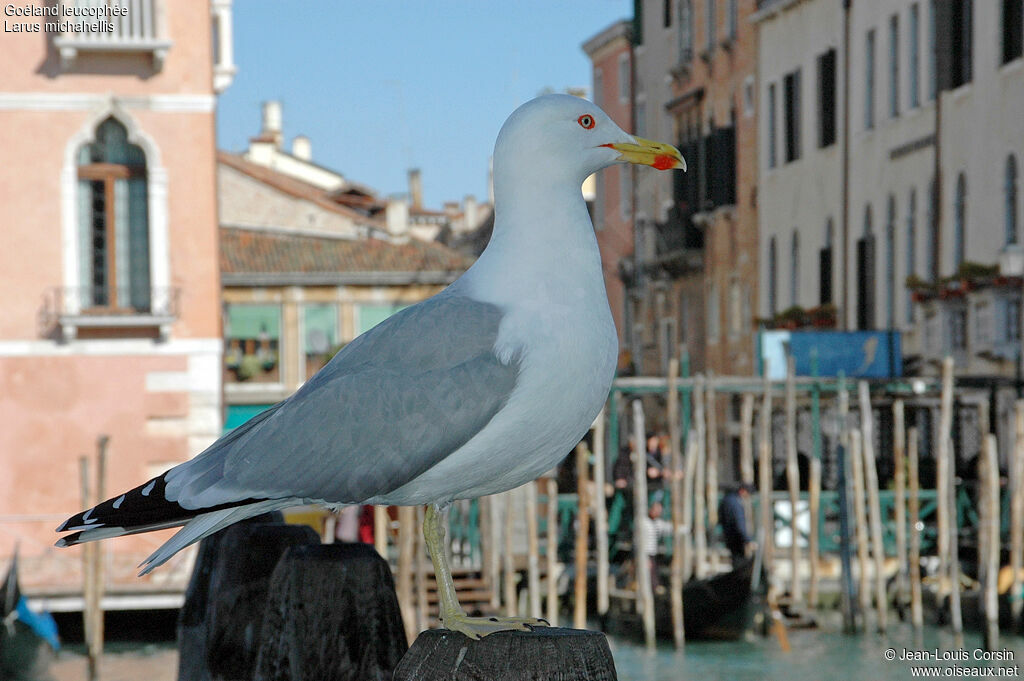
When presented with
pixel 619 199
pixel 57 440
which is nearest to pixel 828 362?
pixel 57 440

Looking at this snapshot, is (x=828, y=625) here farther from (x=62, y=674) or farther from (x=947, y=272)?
(x=62, y=674)

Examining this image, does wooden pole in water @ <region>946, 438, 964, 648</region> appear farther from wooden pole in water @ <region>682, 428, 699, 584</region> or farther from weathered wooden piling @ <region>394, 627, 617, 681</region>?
weathered wooden piling @ <region>394, 627, 617, 681</region>

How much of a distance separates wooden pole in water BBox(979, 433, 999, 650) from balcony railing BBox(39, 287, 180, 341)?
7.64 metres

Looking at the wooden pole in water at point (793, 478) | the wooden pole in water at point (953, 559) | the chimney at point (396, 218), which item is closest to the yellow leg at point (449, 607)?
the wooden pole in water at point (953, 559)

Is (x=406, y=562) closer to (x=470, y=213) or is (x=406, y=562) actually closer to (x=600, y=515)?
(x=600, y=515)

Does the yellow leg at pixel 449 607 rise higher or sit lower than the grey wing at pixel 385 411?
lower

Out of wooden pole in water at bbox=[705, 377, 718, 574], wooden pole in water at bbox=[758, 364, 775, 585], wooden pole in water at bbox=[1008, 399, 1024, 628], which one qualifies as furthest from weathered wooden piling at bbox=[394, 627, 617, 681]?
wooden pole in water at bbox=[705, 377, 718, 574]

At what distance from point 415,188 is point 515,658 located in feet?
166

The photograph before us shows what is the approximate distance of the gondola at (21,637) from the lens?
14.5 metres

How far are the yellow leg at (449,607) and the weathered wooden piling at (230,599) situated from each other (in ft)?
0.57

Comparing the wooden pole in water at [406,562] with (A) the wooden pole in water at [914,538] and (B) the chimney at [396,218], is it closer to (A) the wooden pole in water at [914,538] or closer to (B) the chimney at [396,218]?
(A) the wooden pole in water at [914,538]

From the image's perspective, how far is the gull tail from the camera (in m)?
2.15

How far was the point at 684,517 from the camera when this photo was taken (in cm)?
1727

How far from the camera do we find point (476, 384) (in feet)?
8.05
